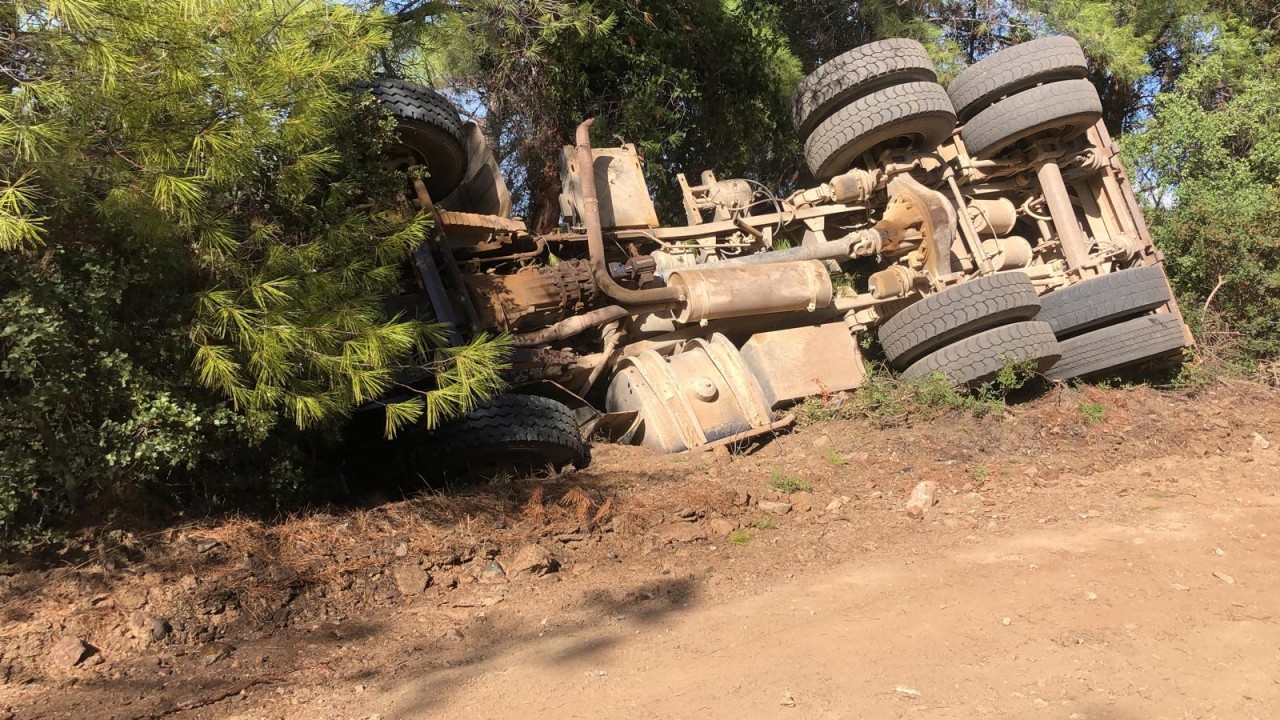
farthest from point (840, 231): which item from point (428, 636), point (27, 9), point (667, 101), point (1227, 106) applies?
point (27, 9)

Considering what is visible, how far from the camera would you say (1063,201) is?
766 cm

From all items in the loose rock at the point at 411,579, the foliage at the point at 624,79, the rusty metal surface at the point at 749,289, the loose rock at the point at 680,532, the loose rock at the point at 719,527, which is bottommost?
the loose rock at the point at 719,527

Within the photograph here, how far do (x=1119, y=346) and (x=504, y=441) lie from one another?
4651 millimetres

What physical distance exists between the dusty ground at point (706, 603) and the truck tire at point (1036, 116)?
298 cm

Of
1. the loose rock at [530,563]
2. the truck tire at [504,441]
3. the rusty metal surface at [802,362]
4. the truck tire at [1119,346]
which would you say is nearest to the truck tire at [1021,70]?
the truck tire at [1119,346]

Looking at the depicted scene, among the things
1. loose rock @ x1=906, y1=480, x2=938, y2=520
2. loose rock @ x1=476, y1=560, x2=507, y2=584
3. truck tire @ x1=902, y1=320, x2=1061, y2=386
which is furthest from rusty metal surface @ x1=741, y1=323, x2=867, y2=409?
loose rock @ x1=476, y1=560, x2=507, y2=584

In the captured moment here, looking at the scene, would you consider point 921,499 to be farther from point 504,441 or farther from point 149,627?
point 149,627

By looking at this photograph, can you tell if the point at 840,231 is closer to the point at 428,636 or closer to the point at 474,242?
the point at 474,242

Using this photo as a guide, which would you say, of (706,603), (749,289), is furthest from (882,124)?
(706,603)

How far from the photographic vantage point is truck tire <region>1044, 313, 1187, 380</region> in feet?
22.6

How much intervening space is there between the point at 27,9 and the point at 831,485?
4.39m

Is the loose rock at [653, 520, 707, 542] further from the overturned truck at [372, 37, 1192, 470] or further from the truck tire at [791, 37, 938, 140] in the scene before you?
the truck tire at [791, 37, 938, 140]

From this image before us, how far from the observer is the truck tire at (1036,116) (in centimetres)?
729

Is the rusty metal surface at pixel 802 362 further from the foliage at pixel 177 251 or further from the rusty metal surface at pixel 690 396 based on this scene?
the foliage at pixel 177 251
